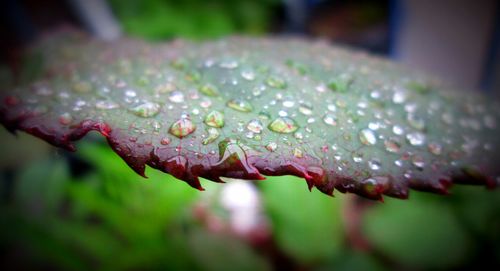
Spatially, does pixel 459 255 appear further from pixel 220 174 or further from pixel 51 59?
pixel 51 59

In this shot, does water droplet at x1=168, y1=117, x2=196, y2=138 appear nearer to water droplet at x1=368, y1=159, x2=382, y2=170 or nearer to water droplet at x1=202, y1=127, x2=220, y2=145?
water droplet at x1=202, y1=127, x2=220, y2=145

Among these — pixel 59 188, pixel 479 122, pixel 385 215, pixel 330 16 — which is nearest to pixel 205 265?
pixel 59 188

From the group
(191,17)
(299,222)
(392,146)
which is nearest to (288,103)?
(392,146)

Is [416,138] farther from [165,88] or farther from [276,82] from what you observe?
[165,88]

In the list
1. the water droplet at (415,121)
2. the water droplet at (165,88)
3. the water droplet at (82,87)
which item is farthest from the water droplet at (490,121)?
the water droplet at (82,87)

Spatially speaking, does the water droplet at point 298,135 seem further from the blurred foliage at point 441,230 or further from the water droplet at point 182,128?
the blurred foliage at point 441,230
